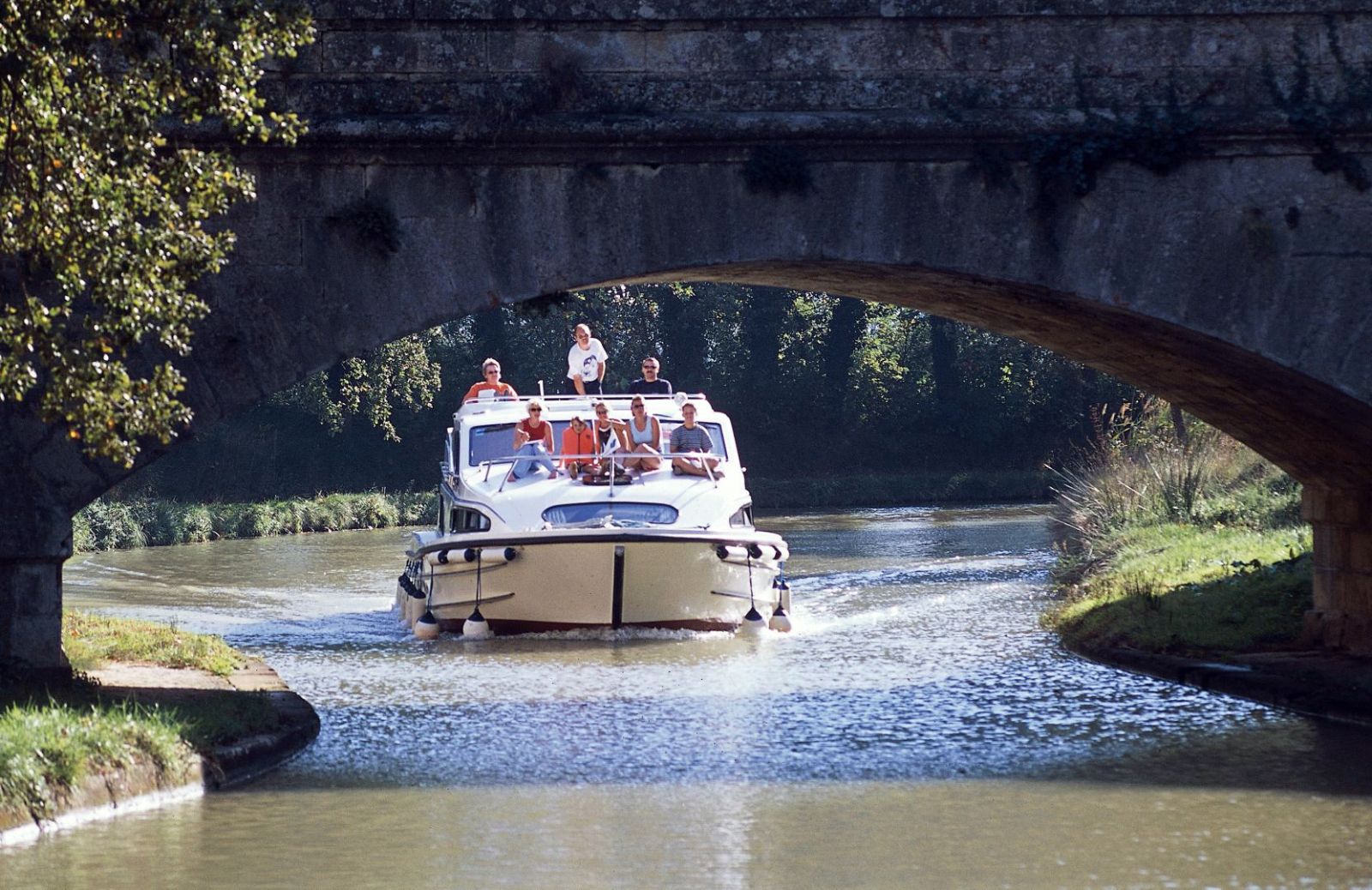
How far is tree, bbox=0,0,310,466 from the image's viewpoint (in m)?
8.23

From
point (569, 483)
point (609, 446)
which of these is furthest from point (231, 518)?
point (569, 483)

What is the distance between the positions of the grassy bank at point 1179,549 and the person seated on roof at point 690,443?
3743 millimetres

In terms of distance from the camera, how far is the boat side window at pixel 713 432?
19.3 meters

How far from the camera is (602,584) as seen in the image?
17.0 meters

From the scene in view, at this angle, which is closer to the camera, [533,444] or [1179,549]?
[1179,549]

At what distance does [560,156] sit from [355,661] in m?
6.81

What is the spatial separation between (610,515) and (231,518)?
21.6 meters

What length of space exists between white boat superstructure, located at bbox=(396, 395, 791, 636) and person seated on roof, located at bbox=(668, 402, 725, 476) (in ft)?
0.62

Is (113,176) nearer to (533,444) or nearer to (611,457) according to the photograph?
(611,457)

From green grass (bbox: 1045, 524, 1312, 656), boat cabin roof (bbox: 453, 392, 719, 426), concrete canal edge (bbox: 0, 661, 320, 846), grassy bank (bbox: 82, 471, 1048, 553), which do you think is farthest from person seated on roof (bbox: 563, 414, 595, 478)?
grassy bank (bbox: 82, 471, 1048, 553)

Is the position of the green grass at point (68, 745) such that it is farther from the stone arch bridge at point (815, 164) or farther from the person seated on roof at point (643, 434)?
the person seated on roof at point (643, 434)

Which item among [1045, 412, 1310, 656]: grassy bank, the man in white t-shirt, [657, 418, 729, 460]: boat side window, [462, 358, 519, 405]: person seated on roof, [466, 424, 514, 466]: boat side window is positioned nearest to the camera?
[1045, 412, 1310, 656]: grassy bank

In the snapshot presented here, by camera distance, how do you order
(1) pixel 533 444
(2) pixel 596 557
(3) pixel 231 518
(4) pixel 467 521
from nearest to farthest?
(2) pixel 596 557
(4) pixel 467 521
(1) pixel 533 444
(3) pixel 231 518

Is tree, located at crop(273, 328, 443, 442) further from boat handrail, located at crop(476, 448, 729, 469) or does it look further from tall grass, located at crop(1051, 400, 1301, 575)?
boat handrail, located at crop(476, 448, 729, 469)
